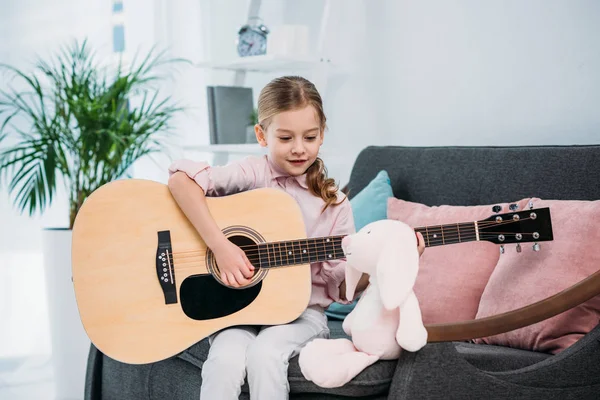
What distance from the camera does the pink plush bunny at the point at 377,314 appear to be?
1.52 m

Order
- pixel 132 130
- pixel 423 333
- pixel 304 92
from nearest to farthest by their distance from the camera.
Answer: pixel 423 333 → pixel 304 92 → pixel 132 130

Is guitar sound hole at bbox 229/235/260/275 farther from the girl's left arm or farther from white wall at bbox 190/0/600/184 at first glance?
white wall at bbox 190/0/600/184

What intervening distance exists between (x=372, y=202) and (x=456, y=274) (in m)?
0.47

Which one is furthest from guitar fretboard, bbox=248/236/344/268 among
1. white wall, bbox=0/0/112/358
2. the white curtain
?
white wall, bbox=0/0/112/358

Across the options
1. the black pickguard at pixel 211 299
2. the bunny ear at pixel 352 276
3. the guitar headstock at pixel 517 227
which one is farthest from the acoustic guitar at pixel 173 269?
the guitar headstock at pixel 517 227

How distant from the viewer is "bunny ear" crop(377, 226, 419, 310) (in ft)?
4.95

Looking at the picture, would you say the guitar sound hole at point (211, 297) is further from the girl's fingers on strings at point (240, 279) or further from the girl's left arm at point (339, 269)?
the girl's left arm at point (339, 269)

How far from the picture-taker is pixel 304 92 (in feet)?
6.40

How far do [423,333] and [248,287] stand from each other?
49 cm

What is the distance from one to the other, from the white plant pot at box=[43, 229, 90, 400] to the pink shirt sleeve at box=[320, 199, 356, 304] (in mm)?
1296

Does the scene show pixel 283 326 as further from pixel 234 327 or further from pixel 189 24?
pixel 189 24

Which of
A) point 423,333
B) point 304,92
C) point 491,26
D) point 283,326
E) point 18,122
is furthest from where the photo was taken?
point 18,122

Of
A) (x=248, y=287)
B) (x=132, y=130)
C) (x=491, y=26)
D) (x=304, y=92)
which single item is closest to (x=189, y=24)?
(x=132, y=130)

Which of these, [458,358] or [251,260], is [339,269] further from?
[458,358]
